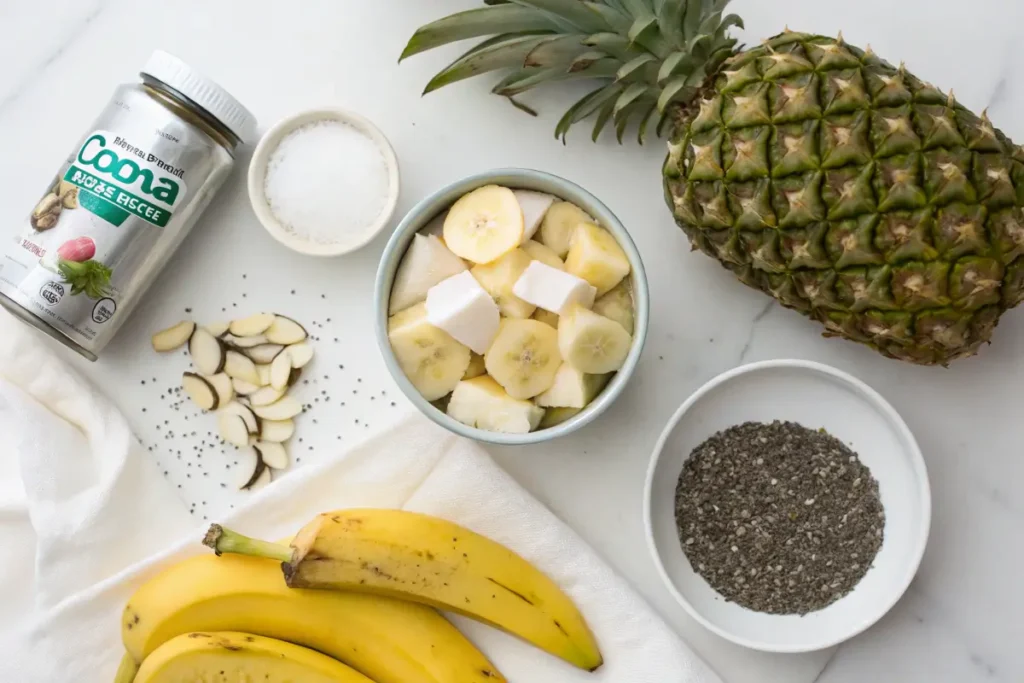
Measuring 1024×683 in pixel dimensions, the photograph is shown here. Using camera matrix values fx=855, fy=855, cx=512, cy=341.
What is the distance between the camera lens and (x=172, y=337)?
1134mm

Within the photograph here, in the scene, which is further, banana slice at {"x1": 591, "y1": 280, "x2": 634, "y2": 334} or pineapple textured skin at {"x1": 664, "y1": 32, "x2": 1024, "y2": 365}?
banana slice at {"x1": 591, "y1": 280, "x2": 634, "y2": 334}

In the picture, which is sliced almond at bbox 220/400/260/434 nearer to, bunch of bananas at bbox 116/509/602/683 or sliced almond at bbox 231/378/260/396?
sliced almond at bbox 231/378/260/396

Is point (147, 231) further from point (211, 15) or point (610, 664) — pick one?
point (610, 664)

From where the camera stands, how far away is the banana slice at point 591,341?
93 cm

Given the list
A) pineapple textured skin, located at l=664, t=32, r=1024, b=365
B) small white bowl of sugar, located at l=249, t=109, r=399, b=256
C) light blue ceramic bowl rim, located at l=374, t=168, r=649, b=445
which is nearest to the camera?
pineapple textured skin, located at l=664, t=32, r=1024, b=365

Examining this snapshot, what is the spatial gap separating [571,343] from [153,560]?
1.94 feet

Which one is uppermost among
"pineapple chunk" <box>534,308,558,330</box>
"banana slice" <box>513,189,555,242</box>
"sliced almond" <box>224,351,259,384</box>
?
"banana slice" <box>513,189,555,242</box>

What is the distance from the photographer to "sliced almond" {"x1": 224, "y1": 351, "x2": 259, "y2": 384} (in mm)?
1129

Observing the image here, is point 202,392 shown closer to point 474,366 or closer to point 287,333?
point 287,333

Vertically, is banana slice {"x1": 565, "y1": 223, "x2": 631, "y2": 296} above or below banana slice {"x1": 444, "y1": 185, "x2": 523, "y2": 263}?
above

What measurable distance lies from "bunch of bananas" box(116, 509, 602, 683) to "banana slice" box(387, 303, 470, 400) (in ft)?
0.59

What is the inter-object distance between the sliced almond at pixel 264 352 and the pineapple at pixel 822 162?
1.41ft

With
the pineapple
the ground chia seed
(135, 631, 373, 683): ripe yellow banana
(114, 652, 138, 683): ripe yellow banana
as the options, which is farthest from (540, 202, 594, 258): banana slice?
(114, 652, 138, 683): ripe yellow banana

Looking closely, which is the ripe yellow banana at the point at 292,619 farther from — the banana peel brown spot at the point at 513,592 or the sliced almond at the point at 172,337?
the sliced almond at the point at 172,337
